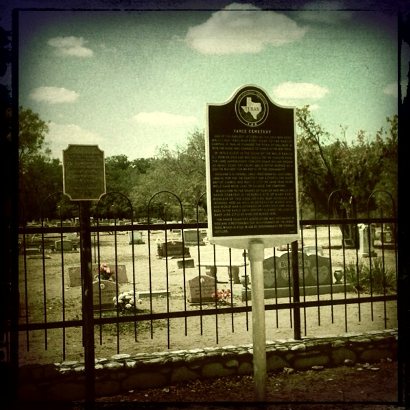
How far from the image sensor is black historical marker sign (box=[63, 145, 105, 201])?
3.96m

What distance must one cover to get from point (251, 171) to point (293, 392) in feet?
7.98

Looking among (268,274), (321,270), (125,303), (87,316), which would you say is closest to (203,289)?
(268,274)

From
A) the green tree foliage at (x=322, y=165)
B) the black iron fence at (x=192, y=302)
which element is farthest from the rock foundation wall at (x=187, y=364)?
the green tree foliage at (x=322, y=165)

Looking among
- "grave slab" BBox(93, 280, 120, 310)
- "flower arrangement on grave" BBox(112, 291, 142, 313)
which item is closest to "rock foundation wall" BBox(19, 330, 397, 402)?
"flower arrangement on grave" BBox(112, 291, 142, 313)

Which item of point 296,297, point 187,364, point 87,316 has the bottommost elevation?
point 187,364

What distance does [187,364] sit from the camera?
4.76m

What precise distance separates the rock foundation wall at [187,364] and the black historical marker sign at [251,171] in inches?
64.2

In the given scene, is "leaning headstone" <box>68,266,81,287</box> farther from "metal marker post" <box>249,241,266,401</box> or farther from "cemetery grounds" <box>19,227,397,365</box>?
"metal marker post" <box>249,241,266,401</box>

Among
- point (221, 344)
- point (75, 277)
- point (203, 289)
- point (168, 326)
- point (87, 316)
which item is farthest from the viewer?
point (75, 277)

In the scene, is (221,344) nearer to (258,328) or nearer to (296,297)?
(296,297)

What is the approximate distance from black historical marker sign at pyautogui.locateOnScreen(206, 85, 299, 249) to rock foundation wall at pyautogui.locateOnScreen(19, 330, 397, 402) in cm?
163

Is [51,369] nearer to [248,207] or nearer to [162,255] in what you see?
[248,207]

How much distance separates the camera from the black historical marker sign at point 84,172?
156 inches

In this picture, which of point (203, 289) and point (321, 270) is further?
point (321, 270)
